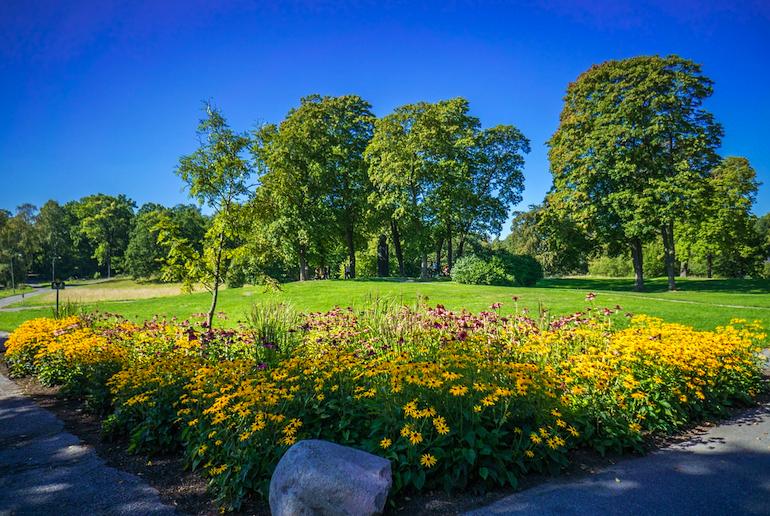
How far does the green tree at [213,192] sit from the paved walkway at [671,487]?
7.13 meters

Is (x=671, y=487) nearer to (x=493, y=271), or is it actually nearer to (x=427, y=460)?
(x=427, y=460)

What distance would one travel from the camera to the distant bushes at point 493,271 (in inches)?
802

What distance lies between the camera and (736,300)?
14547 mm

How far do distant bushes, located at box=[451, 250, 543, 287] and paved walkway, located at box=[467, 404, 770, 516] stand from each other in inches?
637

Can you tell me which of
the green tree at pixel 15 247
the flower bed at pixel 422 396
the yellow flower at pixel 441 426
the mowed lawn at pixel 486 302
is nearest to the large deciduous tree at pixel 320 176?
the mowed lawn at pixel 486 302

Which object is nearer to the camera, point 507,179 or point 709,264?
point 507,179

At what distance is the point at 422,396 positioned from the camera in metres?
3.74

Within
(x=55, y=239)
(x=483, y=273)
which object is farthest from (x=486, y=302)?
(x=55, y=239)

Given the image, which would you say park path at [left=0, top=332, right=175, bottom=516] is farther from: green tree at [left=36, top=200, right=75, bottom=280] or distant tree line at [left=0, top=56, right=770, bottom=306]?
green tree at [left=36, top=200, right=75, bottom=280]

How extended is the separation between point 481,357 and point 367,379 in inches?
54.9

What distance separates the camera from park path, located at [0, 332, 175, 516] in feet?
11.1

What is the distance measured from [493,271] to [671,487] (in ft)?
56.9

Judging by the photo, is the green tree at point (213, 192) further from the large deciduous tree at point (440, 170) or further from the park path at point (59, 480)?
the large deciduous tree at point (440, 170)

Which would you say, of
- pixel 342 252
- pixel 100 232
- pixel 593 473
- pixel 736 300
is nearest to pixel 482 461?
pixel 593 473
